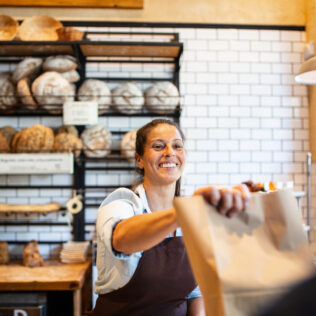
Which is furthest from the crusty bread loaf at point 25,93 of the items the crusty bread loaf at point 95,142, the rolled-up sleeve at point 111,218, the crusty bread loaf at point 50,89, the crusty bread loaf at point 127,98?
the rolled-up sleeve at point 111,218

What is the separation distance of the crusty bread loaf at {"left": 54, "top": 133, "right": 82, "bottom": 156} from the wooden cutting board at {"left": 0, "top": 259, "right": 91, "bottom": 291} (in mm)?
918

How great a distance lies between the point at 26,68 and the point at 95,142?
86 centimetres

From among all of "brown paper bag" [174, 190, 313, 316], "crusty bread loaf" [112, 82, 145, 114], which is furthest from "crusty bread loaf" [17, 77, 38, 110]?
"brown paper bag" [174, 190, 313, 316]

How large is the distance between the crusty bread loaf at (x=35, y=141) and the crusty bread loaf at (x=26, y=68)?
1.61ft

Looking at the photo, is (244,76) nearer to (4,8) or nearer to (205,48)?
(205,48)

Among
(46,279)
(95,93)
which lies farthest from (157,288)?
(95,93)

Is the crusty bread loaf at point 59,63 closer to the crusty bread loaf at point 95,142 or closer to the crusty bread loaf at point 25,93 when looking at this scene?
the crusty bread loaf at point 25,93

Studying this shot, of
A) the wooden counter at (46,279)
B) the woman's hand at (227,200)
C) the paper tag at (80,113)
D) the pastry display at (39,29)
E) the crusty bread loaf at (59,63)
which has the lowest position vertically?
the wooden counter at (46,279)

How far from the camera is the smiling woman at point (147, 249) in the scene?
93cm

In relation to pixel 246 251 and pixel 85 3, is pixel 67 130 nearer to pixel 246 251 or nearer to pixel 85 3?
pixel 85 3

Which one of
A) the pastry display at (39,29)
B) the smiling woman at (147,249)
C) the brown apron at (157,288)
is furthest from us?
the pastry display at (39,29)

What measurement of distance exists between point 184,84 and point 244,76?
59 cm

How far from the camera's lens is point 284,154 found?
2.99 meters

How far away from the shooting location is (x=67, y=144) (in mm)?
2494
